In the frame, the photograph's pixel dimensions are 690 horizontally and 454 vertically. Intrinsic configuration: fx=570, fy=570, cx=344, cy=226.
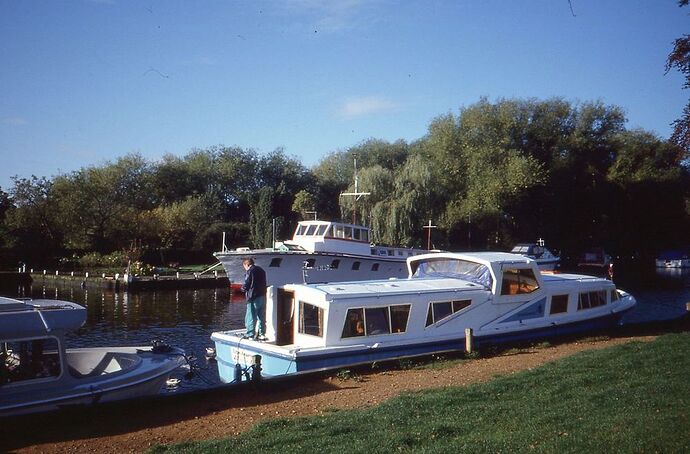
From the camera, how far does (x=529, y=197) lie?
60.0 metres

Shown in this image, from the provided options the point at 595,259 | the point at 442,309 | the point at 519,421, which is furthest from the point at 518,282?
the point at 595,259

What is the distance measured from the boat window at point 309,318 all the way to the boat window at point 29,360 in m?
6.45

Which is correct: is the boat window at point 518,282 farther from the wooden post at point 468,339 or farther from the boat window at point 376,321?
the boat window at point 376,321

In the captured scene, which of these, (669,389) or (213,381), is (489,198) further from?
(669,389)

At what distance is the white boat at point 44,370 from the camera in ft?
35.1

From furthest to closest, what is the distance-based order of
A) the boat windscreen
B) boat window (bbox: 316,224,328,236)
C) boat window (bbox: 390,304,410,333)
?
boat window (bbox: 316,224,328,236), the boat windscreen, boat window (bbox: 390,304,410,333)

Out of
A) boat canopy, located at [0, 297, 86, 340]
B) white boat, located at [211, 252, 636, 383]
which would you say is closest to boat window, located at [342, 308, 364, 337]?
white boat, located at [211, 252, 636, 383]

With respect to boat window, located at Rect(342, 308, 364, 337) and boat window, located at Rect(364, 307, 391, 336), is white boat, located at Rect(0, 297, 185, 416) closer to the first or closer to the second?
boat window, located at Rect(342, 308, 364, 337)

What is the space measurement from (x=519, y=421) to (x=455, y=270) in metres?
11.4

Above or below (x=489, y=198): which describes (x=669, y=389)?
Result: below

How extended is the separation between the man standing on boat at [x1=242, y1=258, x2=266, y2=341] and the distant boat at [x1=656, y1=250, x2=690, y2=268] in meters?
66.5

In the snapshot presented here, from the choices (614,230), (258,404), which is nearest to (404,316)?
(258,404)

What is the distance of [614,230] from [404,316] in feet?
185

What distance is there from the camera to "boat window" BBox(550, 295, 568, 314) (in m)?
20.1
